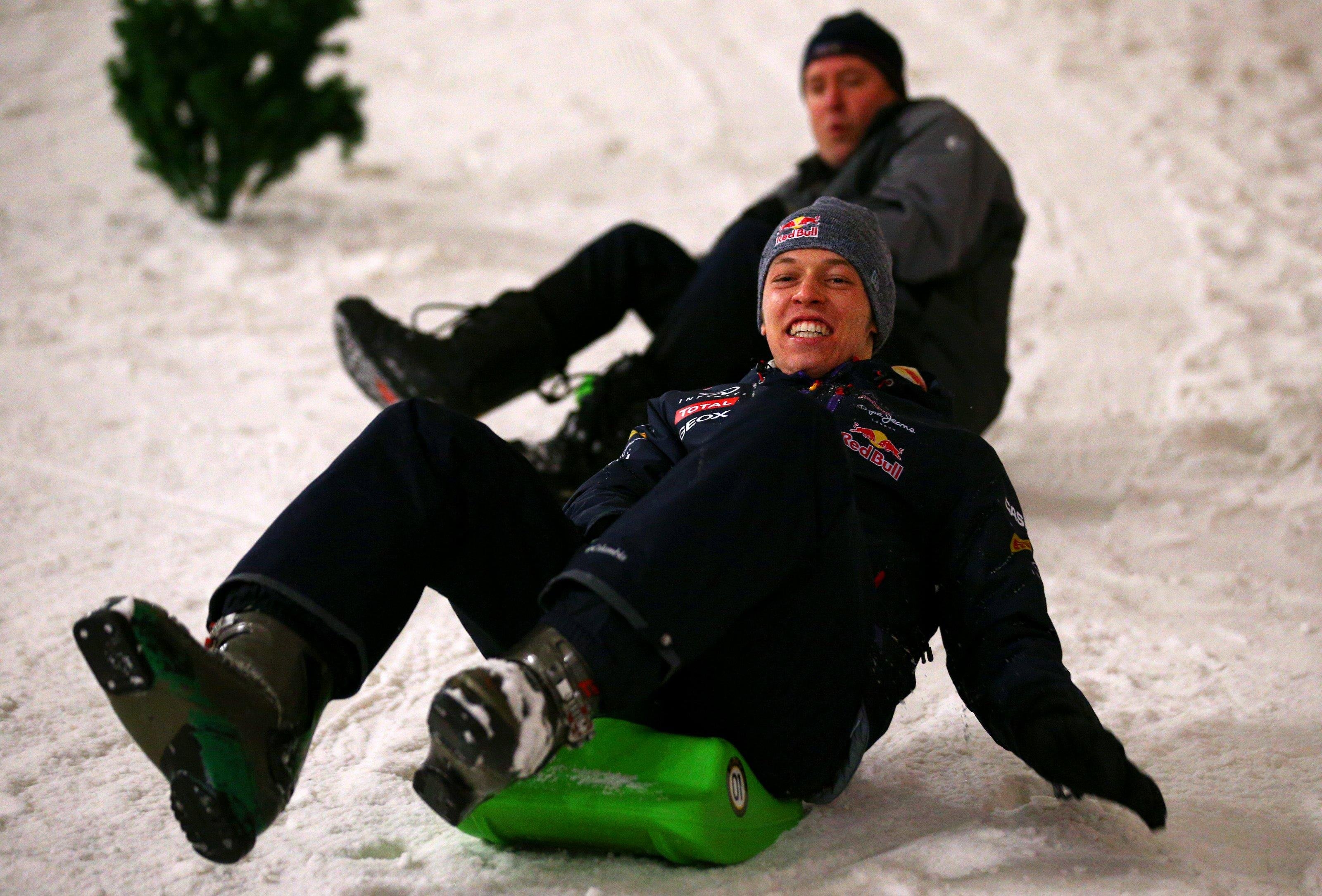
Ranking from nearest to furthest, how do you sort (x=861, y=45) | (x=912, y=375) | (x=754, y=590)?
(x=754, y=590), (x=912, y=375), (x=861, y=45)

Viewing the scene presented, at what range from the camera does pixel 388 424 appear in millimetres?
1247

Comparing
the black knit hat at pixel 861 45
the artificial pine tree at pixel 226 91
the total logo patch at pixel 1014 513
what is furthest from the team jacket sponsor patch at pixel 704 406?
the artificial pine tree at pixel 226 91

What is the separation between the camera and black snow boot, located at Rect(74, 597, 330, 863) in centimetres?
102

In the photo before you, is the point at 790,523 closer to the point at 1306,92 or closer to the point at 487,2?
the point at 1306,92

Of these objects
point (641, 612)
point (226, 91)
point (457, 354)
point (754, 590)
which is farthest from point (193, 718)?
point (226, 91)

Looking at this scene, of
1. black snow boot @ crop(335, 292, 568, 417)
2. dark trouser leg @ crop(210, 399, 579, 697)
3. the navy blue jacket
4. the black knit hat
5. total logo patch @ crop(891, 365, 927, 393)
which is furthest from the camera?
the black knit hat

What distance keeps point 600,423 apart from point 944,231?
0.76m

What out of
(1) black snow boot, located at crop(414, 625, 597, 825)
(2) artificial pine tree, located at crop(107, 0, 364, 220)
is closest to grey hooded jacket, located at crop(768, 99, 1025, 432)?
(1) black snow boot, located at crop(414, 625, 597, 825)

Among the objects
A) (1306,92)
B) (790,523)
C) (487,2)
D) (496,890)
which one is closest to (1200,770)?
(790,523)

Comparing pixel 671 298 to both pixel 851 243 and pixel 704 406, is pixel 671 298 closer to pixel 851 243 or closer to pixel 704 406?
pixel 851 243

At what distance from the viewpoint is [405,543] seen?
1184 mm

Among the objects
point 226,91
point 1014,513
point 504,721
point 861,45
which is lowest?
point 226,91

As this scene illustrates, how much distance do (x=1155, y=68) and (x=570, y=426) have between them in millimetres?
4391

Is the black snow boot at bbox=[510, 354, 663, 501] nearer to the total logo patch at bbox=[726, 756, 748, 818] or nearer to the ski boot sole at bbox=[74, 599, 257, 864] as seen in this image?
the total logo patch at bbox=[726, 756, 748, 818]
